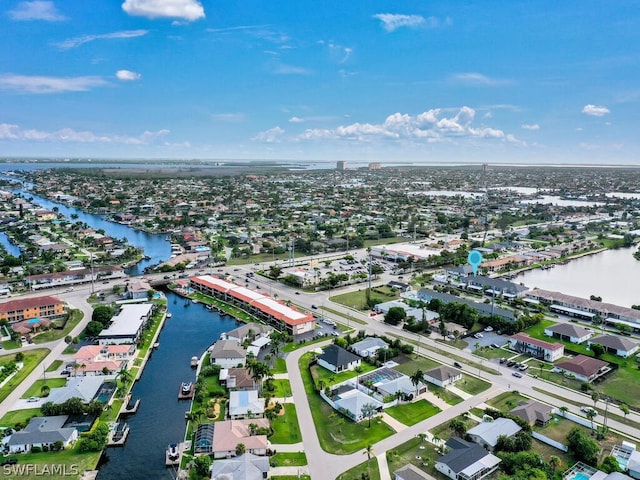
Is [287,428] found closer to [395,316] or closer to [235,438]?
[235,438]

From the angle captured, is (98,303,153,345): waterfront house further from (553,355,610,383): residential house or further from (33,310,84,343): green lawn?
(553,355,610,383): residential house

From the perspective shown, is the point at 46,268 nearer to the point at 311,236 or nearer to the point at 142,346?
the point at 142,346

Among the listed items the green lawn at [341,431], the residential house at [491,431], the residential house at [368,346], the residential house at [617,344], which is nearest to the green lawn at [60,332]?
the green lawn at [341,431]

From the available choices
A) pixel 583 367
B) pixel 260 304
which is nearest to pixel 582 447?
pixel 583 367

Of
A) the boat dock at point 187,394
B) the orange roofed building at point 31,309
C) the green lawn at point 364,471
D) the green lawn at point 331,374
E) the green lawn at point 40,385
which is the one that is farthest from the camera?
the orange roofed building at point 31,309

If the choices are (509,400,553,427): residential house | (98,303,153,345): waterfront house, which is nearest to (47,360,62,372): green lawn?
(98,303,153,345): waterfront house

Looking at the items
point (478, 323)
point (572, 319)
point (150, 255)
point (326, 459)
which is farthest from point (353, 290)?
point (150, 255)

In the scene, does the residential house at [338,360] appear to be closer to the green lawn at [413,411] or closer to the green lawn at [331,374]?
the green lawn at [331,374]
